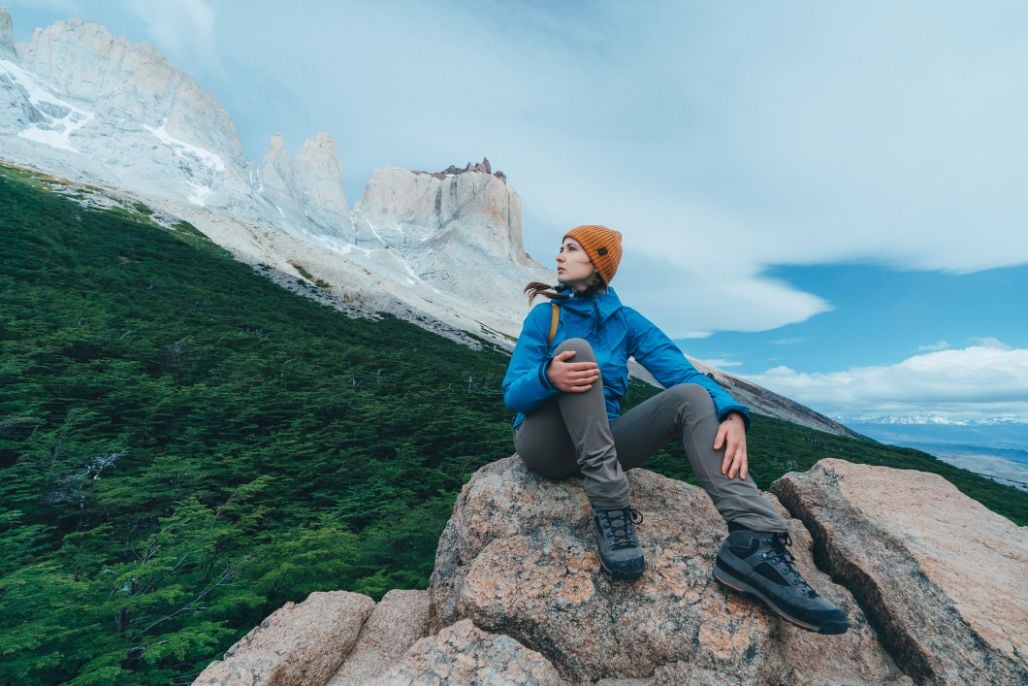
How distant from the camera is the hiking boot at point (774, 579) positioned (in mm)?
2145

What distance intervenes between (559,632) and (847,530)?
2.41 meters

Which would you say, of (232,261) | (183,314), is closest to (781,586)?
(183,314)

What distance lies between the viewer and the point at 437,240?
311 feet

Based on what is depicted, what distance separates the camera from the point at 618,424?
2938mm

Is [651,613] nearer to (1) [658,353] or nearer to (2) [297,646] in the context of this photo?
(1) [658,353]

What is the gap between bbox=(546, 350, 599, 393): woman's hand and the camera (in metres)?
2.50

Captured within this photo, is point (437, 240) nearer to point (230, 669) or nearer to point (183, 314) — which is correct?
point (183, 314)

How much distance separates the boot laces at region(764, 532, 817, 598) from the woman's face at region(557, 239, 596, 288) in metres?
1.93

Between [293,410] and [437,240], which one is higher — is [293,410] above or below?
below

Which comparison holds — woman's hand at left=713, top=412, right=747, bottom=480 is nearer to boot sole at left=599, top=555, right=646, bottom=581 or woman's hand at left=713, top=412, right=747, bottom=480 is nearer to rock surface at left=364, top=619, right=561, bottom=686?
boot sole at left=599, top=555, right=646, bottom=581

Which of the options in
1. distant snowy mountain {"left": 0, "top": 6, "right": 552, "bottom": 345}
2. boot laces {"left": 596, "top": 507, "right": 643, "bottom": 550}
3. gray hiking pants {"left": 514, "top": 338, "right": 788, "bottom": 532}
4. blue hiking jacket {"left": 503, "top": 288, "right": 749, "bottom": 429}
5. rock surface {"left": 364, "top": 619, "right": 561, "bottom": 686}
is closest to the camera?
rock surface {"left": 364, "top": 619, "right": 561, "bottom": 686}

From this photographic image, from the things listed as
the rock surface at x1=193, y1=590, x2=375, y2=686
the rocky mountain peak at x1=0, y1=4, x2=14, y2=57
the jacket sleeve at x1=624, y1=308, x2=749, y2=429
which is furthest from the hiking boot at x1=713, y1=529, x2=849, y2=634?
the rocky mountain peak at x1=0, y1=4, x2=14, y2=57

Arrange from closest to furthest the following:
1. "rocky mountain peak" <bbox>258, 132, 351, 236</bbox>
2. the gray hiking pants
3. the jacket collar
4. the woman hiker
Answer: the woman hiker, the gray hiking pants, the jacket collar, "rocky mountain peak" <bbox>258, 132, 351, 236</bbox>

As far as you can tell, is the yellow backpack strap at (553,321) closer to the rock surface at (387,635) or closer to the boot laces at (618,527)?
the boot laces at (618,527)
